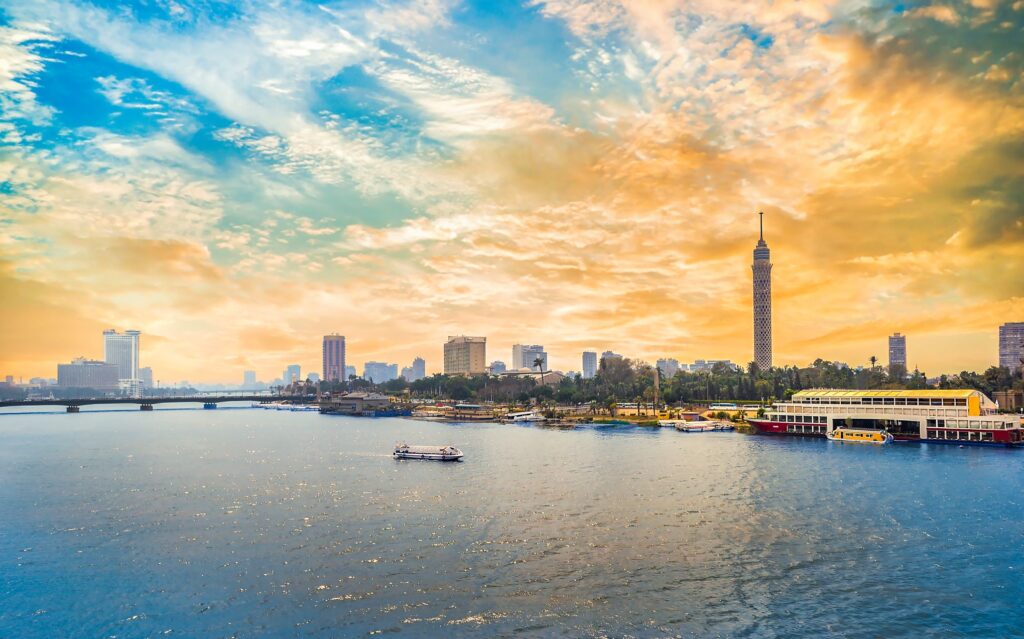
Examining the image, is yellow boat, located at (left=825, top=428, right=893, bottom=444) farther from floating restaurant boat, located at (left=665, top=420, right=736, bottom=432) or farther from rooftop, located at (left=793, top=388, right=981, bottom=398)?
floating restaurant boat, located at (left=665, top=420, right=736, bottom=432)

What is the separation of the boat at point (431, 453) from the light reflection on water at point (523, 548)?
689cm

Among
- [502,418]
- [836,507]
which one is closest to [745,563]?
[836,507]

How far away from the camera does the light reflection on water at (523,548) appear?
127 ft

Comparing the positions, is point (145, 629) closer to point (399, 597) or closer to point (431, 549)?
point (399, 597)

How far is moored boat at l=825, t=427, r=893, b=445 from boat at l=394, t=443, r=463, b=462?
7322 cm

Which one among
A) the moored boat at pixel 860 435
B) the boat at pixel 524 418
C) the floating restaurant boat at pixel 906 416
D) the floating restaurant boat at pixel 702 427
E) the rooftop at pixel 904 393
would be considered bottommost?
the boat at pixel 524 418

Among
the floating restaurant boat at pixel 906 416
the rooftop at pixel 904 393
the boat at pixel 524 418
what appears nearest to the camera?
the floating restaurant boat at pixel 906 416

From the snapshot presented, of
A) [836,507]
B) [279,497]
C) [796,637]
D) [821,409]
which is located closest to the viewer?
[796,637]

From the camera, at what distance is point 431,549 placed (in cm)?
5147

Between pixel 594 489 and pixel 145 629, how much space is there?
4883 cm

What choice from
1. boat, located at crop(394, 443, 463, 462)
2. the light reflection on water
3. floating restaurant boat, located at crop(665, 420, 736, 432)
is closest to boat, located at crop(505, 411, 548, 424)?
floating restaurant boat, located at crop(665, 420, 736, 432)

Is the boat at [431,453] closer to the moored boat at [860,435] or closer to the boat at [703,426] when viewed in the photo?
the boat at [703,426]

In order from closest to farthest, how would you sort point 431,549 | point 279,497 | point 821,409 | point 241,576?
point 241,576 → point 431,549 → point 279,497 → point 821,409

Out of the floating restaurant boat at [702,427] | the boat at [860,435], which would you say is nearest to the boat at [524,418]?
the floating restaurant boat at [702,427]
